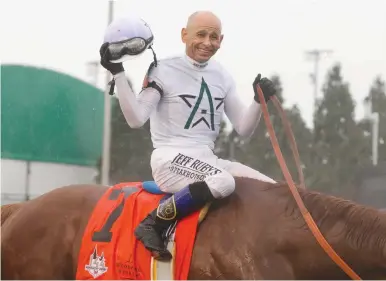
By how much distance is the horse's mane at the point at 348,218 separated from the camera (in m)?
3.79

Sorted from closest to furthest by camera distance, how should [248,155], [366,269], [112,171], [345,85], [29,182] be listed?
[366,269] → [29,182] → [112,171] → [248,155] → [345,85]

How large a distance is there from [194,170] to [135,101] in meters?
0.61

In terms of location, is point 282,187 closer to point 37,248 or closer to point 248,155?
point 37,248

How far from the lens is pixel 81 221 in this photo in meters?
4.84

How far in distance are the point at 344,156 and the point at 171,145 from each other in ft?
82.8

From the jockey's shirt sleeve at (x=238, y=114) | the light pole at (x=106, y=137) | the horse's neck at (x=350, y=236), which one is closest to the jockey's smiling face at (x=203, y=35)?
the jockey's shirt sleeve at (x=238, y=114)

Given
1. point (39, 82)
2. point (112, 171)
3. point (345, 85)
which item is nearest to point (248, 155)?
point (345, 85)

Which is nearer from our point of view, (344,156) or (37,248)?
(37,248)

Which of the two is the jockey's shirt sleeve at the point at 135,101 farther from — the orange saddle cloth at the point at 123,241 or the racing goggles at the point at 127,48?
the orange saddle cloth at the point at 123,241

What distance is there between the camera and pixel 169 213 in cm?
423

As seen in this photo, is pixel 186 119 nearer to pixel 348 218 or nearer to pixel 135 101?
pixel 135 101

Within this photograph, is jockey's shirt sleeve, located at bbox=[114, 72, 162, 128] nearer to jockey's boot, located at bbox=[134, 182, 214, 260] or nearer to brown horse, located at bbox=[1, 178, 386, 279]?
jockey's boot, located at bbox=[134, 182, 214, 260]

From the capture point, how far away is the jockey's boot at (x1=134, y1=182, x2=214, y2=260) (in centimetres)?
420

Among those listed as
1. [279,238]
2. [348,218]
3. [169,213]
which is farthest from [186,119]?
[348,218]
